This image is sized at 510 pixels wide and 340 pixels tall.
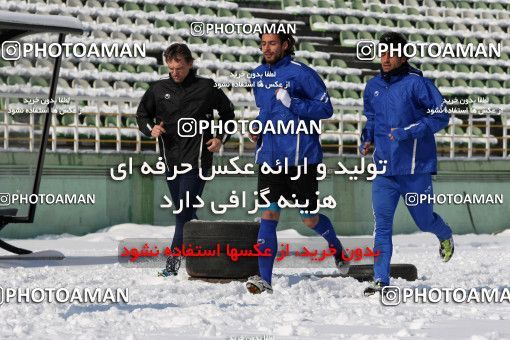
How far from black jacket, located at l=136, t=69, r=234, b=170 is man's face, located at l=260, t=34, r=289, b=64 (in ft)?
5.30

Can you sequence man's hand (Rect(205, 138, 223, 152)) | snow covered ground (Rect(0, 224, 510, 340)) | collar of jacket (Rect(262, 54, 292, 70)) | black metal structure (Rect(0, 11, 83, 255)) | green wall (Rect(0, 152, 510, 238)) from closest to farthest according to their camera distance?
snow covered ground (Rect(0, 224, 510, 340))
collar of jacket (Rect(262, 54, 292, 70))
man's hand (Rect(205, 138, 223, 152))
black metal structure (Rect(0, 11, 83, 255))
green wall (Rect(0, 152, 510, 238))

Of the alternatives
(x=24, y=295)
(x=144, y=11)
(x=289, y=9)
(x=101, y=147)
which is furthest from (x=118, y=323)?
(x=289, y=9)

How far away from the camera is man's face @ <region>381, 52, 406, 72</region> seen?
26.5ft

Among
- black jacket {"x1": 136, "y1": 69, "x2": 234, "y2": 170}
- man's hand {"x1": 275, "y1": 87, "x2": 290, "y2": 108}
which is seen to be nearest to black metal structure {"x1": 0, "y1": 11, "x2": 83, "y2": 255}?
black jacket {"x1": 136, "y1": 69, "x2": 234, "y2": 170}

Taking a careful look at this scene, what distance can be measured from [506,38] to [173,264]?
1726 centimetres

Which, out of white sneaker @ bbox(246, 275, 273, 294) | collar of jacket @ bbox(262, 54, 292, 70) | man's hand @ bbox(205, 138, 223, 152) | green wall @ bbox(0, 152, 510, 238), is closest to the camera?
white sneaker @ bbox(246, 275, 273, 294)

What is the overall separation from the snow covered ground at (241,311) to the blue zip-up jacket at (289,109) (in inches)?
37.9

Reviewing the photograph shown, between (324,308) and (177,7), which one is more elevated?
(177,7)

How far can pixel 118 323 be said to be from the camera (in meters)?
6.24

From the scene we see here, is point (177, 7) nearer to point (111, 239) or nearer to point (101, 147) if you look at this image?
point (101, 147)

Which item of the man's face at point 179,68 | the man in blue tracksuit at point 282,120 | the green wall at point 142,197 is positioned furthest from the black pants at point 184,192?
the green wall at point 142,197

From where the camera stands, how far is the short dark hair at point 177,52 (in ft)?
31.5

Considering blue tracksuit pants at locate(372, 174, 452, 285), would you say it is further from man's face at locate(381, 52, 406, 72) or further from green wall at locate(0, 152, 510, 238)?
green wall at locate(0, 152, 510, 238)

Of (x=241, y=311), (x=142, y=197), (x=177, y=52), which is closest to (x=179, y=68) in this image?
(x=177, y=52)
